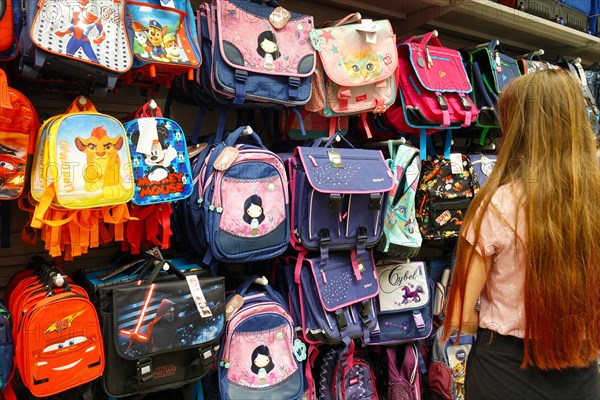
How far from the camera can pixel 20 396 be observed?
1798 mm

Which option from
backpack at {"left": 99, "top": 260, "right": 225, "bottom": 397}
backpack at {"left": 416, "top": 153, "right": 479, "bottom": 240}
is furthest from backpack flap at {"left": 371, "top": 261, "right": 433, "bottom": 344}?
backpack at {"left": 99, "top": 260, "right": 225, "bottom": 397}

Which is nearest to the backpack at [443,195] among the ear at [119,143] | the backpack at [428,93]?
the backpack at [428,93]

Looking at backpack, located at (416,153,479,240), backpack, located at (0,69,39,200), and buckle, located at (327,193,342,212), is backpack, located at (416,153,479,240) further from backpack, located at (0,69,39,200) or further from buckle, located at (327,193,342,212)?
backpack, located at (0,69,39,200)

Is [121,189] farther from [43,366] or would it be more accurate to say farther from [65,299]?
[43,366]

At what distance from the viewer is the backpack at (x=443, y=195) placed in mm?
2574

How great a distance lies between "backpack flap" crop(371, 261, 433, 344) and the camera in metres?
2.43

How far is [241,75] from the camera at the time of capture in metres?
1.97

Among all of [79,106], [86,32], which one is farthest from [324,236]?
[86,32]

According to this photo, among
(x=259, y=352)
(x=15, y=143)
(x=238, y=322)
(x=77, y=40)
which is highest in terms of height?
(x=77, y=40)

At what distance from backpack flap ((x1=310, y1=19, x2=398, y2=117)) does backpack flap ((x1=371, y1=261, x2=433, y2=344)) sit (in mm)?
859

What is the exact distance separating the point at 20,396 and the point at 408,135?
2301 mm

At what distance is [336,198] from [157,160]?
0.75 metres

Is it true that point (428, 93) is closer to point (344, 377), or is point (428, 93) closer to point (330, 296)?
point (330, 296)

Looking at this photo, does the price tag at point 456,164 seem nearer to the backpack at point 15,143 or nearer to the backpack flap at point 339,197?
the backpack flap at point 339,197
